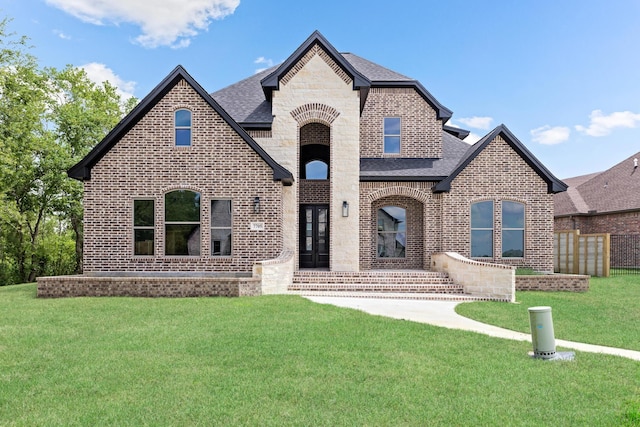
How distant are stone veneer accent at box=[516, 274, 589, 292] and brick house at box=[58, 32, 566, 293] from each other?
7.92 ft

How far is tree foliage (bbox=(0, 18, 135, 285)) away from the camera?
71.5 feet

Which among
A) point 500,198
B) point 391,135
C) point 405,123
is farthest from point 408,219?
point 405,123

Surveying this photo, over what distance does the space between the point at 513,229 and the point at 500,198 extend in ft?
4.33

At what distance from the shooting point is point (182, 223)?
47.0ft

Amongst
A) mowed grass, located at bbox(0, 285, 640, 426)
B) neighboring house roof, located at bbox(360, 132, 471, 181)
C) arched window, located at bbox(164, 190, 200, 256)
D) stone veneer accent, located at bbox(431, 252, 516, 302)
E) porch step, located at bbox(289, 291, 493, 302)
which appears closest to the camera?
mowed grass, located at bbox(0, 285, 640, 426)

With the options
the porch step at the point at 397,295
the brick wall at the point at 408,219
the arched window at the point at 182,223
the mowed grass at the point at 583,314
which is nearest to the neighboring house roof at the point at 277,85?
the arched window at the point at 182,223

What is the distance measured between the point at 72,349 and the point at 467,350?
6.08 m

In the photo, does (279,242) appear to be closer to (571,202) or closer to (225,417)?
(225,417)

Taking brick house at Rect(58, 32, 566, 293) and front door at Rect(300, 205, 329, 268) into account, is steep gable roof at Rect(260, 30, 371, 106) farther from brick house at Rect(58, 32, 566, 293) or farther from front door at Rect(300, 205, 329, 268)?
front door at Rect(300, 205, 329, 268)

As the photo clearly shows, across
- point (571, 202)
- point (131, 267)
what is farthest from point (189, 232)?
point (571, 202)

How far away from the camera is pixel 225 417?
4227mm

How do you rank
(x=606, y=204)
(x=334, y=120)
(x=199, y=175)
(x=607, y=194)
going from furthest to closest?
1. (x=607, y=194)
2. (x=606, y=204)
3. (x=334, y=120)
4. (x=199, y=175)

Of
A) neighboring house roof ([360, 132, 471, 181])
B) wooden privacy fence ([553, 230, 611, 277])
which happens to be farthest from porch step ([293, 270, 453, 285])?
wooden privacy fence ([553, 230, 611, 277])

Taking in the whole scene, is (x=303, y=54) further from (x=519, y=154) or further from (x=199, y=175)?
(x=519, y=154)
